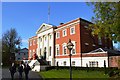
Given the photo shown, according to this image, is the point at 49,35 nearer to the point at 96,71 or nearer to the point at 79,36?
the point at 79,36

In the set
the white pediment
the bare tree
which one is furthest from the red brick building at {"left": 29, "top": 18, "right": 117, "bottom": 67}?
the bare tree

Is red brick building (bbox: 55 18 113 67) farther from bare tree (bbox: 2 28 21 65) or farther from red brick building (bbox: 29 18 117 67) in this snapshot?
bare tree (bbox: 2 28 21 65)

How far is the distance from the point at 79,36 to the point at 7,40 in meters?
38.4

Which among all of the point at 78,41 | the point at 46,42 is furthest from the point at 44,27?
the point at 78,41

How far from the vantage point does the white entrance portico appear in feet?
191

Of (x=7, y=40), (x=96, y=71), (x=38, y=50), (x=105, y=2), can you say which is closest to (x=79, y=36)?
(x=96, y=71)

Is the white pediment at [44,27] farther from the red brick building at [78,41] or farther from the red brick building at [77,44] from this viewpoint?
the red brick building at [78,41]

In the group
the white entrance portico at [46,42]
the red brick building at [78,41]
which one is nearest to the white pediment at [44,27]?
the white entrance portico at [46,42]

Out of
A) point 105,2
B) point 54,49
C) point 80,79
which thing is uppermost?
point 105,2

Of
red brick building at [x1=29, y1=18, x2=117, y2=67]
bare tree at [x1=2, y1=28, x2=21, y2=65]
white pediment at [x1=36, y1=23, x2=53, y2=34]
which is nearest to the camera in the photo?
red brick building at [x1=29, y1=18, x2=117, y2=67]

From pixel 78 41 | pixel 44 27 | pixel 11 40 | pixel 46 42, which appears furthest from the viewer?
pixel 11 40

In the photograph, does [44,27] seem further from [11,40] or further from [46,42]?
[11,40]

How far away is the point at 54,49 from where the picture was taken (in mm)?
57750

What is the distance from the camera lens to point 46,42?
60719 millimetres
